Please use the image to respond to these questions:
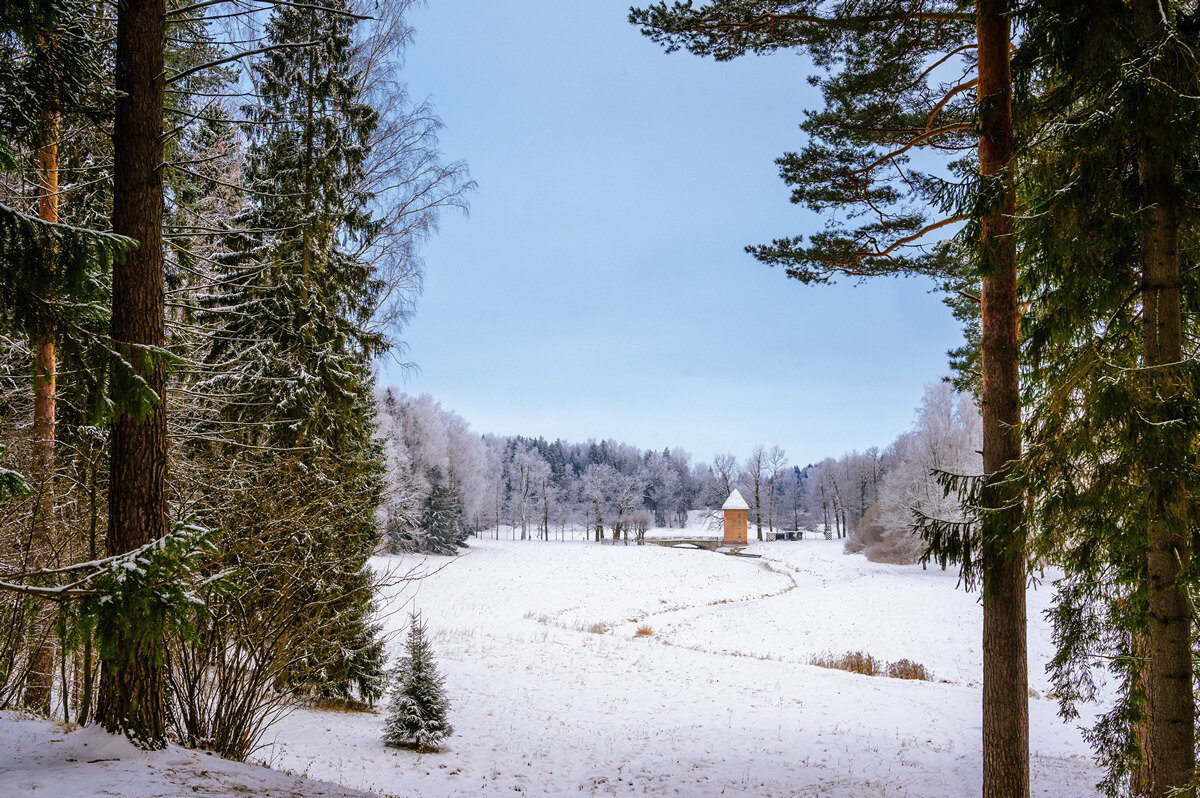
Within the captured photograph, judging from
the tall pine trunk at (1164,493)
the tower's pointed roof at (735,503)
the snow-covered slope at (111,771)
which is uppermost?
the tall pine trunk at (1164,493)

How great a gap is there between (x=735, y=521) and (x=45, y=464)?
150 ft

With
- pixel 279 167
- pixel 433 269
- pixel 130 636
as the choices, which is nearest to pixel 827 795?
pixel 130 636

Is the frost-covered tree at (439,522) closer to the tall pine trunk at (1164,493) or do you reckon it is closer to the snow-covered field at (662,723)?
the snow-covered field at (662,723)

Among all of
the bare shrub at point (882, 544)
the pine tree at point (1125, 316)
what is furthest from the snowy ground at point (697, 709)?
the bare shrub at point (882, 544)

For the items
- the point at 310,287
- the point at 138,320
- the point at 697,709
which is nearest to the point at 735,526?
the point at 697,709

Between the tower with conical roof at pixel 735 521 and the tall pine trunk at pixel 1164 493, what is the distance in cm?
4439

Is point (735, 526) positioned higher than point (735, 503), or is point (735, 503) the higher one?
point (735, 503)

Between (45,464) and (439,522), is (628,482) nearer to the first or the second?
(439,522)

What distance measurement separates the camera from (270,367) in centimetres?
885

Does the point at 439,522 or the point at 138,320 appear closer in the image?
the point at 138,320

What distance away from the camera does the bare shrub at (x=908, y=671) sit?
542 inches

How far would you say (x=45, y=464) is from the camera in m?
5.91

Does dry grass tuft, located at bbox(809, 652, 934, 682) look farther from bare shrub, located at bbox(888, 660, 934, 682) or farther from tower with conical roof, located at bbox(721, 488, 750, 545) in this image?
tower with conical roof, located at bbox(721, 488, 750, 545)

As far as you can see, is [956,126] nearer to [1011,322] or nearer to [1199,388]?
[1011,322]
